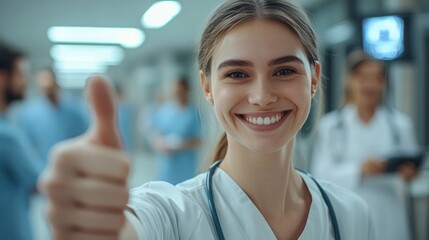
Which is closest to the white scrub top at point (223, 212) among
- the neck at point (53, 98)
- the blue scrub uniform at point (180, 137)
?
the blue scrub uniform at point (180, 137)

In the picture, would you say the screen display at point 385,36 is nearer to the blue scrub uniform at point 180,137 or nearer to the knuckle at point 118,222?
the blue scrub uniform at point 180,137

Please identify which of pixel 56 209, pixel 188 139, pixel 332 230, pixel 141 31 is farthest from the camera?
pixel 141 31

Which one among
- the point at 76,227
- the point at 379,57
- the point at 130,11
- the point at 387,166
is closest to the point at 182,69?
the point at 130,11

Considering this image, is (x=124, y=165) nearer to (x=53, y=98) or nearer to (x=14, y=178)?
(x=14, y=178)

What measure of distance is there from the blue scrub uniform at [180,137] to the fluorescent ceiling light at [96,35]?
365 centimetres

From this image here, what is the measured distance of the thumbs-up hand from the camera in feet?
1.41

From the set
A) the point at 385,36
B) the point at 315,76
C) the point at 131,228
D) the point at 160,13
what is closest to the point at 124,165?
the point at 131,228

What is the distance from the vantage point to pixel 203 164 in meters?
1.08

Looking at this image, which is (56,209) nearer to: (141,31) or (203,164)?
(203,164)

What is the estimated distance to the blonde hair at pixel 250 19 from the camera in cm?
82

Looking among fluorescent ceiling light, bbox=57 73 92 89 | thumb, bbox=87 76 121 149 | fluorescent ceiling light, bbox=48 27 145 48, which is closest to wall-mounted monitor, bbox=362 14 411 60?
thumb, bbox=87 76 121 149

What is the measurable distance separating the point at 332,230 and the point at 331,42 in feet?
13.9

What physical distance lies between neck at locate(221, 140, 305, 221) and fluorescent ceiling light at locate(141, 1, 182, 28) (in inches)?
146

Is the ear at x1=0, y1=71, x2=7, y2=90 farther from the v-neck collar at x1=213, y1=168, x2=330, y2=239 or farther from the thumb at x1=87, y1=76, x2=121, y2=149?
the thumb at x1=87, y1=76, x2=121, y2=149
